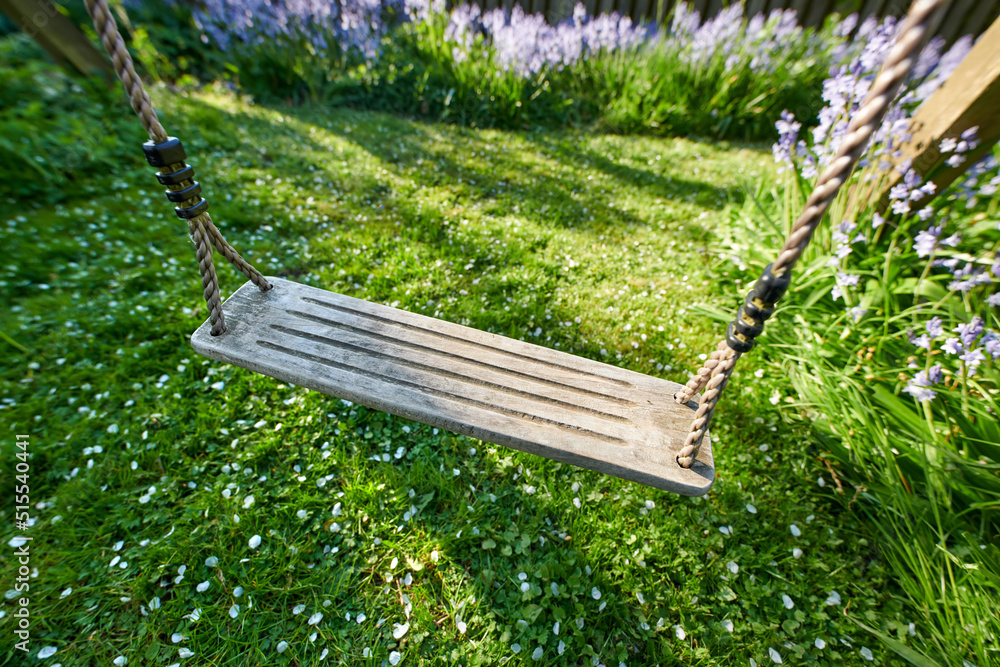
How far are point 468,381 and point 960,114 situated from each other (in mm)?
2862

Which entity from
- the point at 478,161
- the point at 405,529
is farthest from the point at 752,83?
the point at 405,529

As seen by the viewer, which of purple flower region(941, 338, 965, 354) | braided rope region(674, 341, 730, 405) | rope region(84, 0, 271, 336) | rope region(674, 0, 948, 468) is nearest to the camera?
rope region(674, 0, 948, 468)

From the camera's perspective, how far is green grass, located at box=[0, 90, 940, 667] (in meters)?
1.70

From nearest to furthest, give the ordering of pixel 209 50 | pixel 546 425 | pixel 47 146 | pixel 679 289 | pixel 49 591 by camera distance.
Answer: pixel 546 425
pixel 49 591
pixel 679 289
pixel 47 146
pixel 209 50

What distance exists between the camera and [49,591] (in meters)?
1.73

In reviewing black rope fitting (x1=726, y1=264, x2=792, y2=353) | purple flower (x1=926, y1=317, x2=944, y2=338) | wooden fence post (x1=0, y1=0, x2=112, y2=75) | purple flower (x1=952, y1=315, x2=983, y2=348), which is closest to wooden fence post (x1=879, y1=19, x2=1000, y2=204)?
purple flower (x1=926, y1=317, x2=944, y2=338)

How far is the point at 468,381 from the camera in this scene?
1669 millimetres

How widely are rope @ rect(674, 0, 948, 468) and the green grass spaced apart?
87 centimetres

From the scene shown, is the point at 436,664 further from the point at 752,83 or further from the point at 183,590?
the point at 752,83

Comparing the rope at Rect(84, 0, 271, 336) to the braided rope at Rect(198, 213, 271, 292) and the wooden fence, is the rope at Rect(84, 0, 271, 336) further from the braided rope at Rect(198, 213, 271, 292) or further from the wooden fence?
the wooden fence

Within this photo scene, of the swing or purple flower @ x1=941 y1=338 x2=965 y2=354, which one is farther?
purple flower @ x1=941 y1=338 x2=965 y2=354

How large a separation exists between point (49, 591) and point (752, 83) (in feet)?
25.4

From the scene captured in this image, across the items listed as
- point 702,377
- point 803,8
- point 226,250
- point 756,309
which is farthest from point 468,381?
point 803,8

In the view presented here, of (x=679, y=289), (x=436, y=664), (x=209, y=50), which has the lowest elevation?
(x=436, y=664)
